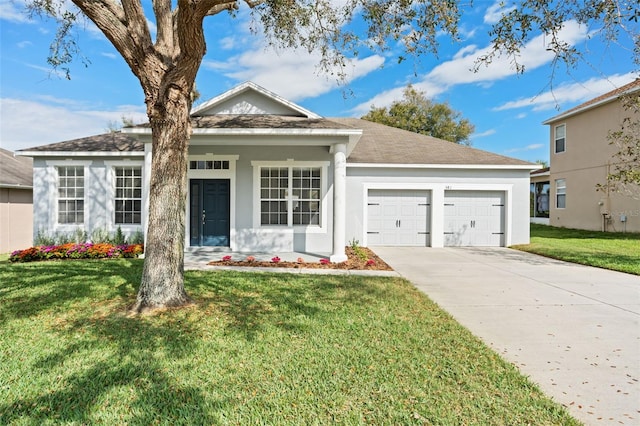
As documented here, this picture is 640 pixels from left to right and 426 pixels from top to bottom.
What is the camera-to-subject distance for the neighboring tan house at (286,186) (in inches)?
373

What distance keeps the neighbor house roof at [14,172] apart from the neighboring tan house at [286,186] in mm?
4541

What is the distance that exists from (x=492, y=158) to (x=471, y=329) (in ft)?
32.8

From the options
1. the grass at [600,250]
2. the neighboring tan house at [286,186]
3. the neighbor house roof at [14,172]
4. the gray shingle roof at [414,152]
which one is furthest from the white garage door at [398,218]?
the neighbor house roof at [14,172]

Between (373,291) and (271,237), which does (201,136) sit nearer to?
(271,237)

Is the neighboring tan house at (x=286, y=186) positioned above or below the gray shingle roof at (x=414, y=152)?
below

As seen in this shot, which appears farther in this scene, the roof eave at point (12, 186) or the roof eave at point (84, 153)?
the roof eave at point (12, 186)

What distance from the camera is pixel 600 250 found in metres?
11.1

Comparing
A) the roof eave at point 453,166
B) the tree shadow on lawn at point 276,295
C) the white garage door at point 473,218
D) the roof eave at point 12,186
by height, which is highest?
the roof eave at point 453,166

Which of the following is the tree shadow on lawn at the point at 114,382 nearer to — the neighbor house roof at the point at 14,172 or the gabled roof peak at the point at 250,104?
the gabled roof peak at the point at 250,104

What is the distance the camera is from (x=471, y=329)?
434 centimetres

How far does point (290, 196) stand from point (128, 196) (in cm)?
581

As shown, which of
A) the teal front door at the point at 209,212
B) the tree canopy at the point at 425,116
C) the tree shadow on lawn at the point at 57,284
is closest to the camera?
the tree shadow on lawn at the point at 57,284

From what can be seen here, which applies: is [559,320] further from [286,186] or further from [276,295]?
[286,186]

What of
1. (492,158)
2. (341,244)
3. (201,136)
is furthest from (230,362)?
(492,158)
